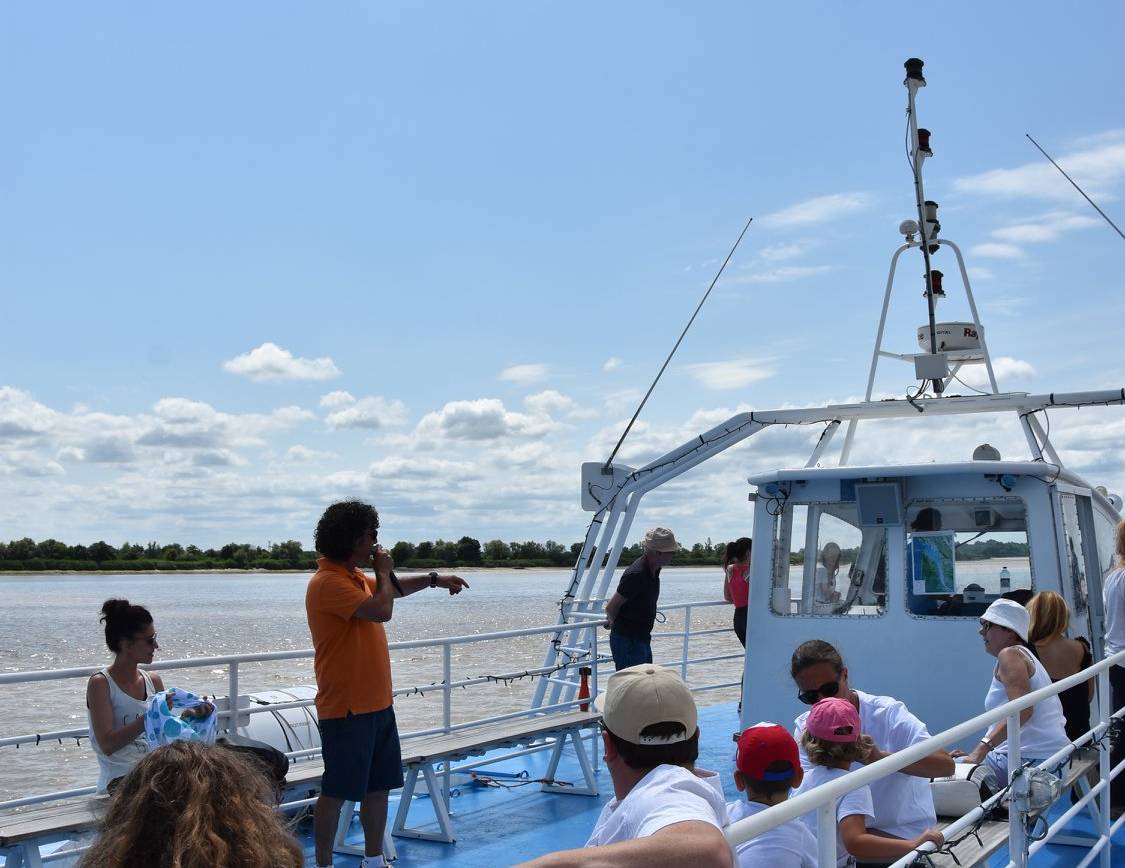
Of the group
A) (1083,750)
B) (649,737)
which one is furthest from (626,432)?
(649,737)

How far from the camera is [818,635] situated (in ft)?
24.2

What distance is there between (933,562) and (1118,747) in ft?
4.80

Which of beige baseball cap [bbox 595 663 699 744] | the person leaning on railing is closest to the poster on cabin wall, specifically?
the person leaning on railing

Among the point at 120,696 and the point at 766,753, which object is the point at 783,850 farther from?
the point at 120,696

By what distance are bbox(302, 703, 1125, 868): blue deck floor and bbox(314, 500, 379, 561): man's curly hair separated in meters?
2.06

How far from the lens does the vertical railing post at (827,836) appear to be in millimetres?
2299

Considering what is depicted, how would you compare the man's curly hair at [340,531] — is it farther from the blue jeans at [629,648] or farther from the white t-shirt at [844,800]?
the blue jeans at [629,648]

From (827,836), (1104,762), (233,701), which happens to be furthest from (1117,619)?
(233,701)

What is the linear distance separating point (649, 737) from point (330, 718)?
2656 mm

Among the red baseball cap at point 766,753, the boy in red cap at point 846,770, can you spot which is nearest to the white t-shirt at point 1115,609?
the boy in red cap at point 846,770

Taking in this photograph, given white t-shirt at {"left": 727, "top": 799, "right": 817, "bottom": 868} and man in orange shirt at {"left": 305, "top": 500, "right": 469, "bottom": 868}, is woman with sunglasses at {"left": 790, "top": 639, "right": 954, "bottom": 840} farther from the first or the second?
man in orange shirt at {"left": 305, "top": 500, "right": 469, "bottom": 868}

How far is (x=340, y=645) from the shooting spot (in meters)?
4.59

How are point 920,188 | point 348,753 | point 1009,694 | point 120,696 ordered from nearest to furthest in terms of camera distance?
point 348,753, point 120,696, point 1009,694, point 920,188

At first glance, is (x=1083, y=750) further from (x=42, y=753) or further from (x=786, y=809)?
(x=42, y=753)
